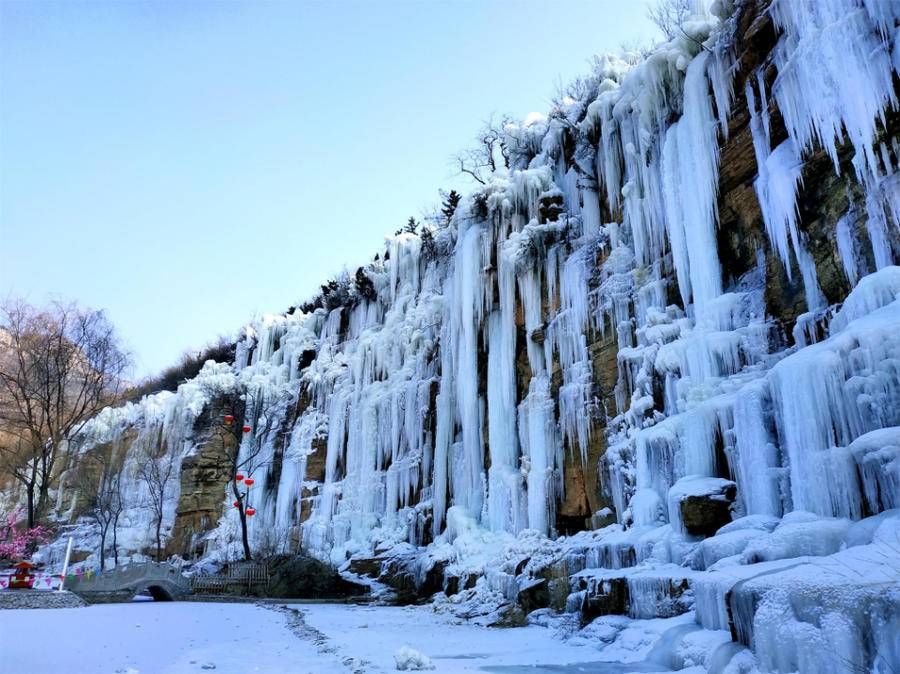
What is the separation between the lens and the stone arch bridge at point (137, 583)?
15.3 metres

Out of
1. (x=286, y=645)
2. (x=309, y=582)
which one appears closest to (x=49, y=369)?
(x=309, y=582)

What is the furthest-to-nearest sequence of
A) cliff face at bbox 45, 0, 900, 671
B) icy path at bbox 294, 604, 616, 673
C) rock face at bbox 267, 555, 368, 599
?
rock face at bbox 267, 555, 368, 599 < cliff face at bbox 45, 0, 900, 671 < icy path at bbox 294, 604, 616, 673

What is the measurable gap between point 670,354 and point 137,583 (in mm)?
13211

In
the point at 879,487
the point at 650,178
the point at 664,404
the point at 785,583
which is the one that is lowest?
the point at 785,583

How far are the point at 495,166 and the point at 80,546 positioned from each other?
907 inches

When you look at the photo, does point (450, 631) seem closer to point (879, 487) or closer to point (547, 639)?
point (547, 639)

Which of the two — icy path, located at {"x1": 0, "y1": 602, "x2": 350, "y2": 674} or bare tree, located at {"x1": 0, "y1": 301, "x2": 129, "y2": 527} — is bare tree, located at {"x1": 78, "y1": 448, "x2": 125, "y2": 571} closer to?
bare tree, located at {"x1": 0, "y1": 301, "x2": 129, "y2": 527}

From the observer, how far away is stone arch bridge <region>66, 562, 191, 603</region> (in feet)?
50.2

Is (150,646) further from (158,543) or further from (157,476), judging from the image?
(157,476)

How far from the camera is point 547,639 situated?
298 inches

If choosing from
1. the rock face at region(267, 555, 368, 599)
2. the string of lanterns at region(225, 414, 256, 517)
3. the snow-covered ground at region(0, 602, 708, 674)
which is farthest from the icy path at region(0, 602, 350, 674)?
the string of lanterns at region(225, 414, 256, 517)

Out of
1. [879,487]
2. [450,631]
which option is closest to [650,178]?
[879,487]

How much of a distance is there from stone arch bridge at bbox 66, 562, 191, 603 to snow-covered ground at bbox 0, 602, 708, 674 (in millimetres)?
5256

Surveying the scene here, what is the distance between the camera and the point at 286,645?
732 cm
